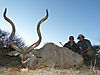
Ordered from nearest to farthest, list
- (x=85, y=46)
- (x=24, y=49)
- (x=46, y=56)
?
(x=24, y=49)
(x=46, y=56)
(x=85, y=46)

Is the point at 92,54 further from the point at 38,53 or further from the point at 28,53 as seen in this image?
the point at 28,53

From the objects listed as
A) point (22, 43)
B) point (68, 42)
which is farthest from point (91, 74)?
point (22, 43)

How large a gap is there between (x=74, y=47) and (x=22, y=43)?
7.37 metres

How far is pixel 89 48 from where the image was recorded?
6699 mm

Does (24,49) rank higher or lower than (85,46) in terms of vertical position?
lower

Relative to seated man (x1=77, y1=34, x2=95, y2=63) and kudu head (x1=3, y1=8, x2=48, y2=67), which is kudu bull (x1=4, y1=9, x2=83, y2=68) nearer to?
kudu head (x1=3, y1=8, x2=48, y2=67)

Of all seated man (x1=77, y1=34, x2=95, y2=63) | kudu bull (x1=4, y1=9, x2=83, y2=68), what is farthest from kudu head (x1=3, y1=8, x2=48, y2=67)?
seated man (x1=77, y1=34, x2=95, y2=63)

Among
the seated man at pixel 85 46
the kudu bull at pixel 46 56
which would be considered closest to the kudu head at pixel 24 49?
the kudu bull at pixel 46 56

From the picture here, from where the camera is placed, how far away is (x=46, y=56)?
5.21 m

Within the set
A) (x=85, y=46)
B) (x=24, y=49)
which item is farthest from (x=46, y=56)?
(x=85, y=46)

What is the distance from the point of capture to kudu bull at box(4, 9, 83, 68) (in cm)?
468

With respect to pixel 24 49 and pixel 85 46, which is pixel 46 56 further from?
pixel 85 46

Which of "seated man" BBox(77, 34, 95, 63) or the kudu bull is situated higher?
"seated man" BBox(77, 34, 95, 63)

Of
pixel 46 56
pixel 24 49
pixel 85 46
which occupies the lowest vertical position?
pixel 46 56
